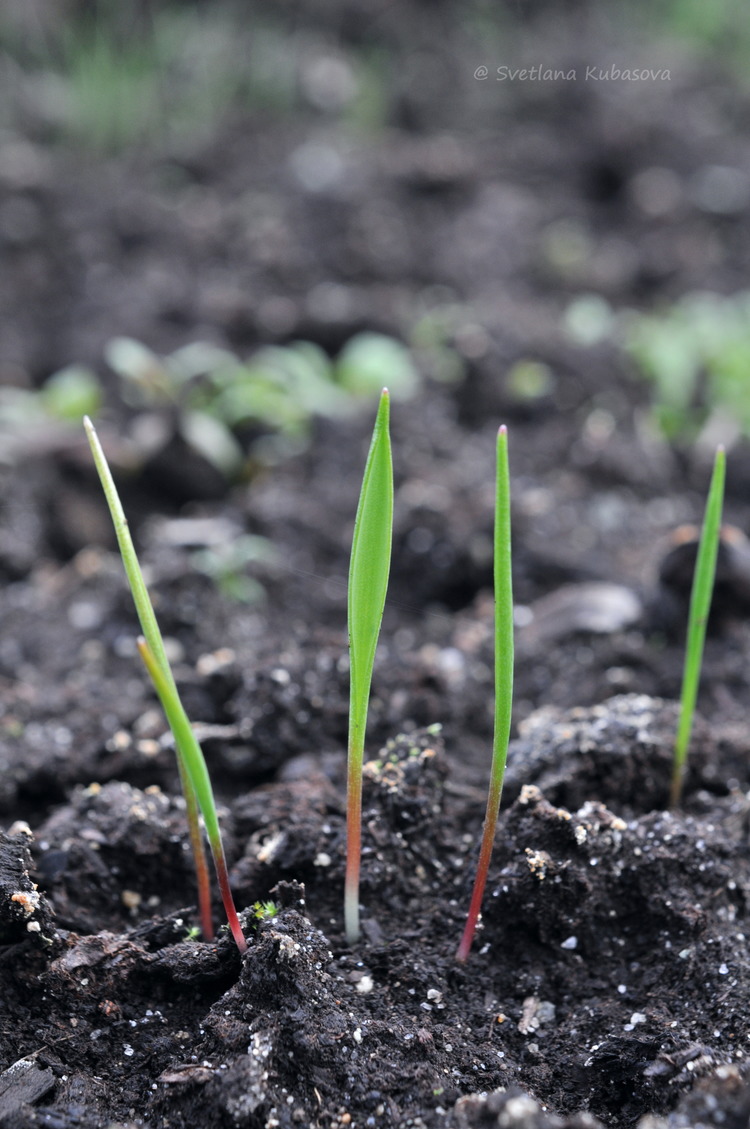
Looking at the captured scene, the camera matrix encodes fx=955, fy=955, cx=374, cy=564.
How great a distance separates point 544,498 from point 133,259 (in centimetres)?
208

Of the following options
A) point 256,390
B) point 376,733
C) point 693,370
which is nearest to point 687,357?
point 693,370

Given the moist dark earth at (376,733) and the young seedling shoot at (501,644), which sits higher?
the young seedling shoot at (501,644)

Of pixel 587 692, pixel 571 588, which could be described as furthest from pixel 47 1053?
pixel 571 588

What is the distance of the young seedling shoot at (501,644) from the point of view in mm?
905

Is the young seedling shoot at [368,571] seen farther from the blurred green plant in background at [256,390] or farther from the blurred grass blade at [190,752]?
the blurred green plant in background at [256,390]

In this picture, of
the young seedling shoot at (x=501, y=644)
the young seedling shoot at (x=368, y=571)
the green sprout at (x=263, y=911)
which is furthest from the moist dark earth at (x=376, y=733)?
the young seedling shoot at (x=368, y=571)

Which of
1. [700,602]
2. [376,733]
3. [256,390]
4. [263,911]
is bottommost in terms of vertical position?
[376,733]

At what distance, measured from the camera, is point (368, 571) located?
996 millimetres

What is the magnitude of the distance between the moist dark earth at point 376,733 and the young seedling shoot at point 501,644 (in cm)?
11

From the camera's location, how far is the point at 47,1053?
105cm

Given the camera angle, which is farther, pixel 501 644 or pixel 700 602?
pixel 700 602

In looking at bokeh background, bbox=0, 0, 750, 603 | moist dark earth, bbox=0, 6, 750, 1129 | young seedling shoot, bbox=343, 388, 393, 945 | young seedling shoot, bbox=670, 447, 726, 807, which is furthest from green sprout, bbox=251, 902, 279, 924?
bokeh background, bbox=0, 0, 750, 603

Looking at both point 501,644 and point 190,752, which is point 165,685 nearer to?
point 190,752

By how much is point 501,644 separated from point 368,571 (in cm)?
16
